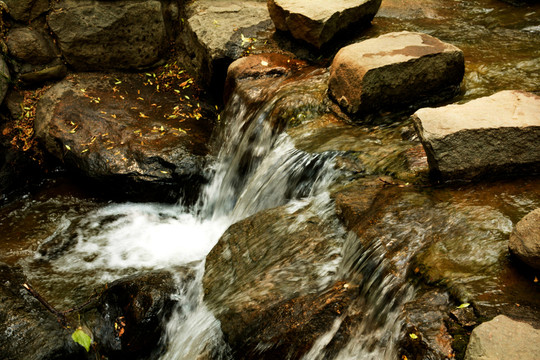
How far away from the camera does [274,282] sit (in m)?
3.16

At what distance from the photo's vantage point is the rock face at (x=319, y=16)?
5.37 meters

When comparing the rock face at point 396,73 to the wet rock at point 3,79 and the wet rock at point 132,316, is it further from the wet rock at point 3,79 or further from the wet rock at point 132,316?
the wet rock at point 3,79

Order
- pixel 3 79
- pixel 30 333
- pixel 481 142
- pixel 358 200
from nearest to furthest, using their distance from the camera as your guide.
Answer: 1. pixel 481 142
2. pixel 358 200
3. pixel 30 333
4. pixel 3 79

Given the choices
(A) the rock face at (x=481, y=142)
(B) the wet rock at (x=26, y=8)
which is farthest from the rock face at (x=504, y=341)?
(B) the wet rock at (x=26, y=8)

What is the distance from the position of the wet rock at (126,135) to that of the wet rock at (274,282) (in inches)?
66.1

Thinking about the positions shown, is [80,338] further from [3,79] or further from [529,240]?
[3,79]

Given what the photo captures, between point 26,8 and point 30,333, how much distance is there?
15.2ft

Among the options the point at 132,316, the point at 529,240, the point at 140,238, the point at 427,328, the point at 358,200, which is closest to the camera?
the point at 427,328

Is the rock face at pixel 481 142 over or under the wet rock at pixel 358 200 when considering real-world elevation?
over

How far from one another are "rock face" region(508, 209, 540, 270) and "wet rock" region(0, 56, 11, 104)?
627 cm

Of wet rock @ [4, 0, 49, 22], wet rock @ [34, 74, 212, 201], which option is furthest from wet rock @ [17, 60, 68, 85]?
wet rock @ [4, 0, 49, 22]

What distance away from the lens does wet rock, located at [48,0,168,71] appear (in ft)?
20.2

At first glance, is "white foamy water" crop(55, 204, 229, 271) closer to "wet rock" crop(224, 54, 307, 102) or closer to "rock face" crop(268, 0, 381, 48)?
"wet rock" crop(224, 54, 307, 102)

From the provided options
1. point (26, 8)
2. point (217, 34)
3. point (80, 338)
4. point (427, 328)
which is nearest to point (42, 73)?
point (26, 8)
